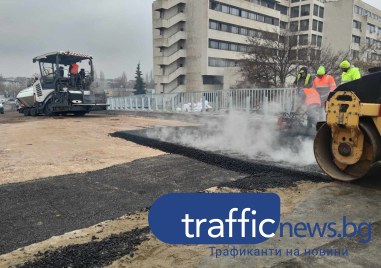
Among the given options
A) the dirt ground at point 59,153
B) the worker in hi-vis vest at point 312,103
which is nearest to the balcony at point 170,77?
the dirt ground at point 59,153

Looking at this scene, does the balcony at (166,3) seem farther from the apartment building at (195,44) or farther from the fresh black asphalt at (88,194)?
the fresh black asphalt at (88,194)

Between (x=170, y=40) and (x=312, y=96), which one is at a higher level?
(x=170, y=40)

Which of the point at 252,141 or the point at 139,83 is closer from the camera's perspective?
the point at 252,141

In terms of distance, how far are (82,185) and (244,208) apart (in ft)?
7.70

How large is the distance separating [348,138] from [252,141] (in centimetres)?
358

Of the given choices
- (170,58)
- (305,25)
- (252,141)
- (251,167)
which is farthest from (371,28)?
(251,167)

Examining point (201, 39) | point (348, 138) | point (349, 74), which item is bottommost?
point (348, 138)

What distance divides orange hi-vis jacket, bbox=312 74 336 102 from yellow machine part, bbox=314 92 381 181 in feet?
12.0

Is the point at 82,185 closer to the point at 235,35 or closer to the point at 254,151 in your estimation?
the point at 254,151

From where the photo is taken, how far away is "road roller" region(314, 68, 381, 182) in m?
4.00

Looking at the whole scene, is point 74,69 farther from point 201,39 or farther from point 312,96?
point 201,39

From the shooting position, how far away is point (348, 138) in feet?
14.1

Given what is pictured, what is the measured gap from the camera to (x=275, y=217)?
319cm

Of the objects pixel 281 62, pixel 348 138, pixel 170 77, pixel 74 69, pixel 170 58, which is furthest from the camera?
pixel 170 77
